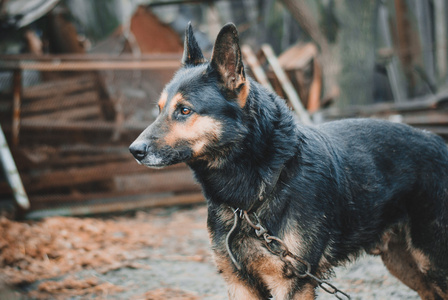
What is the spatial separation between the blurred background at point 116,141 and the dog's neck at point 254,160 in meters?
1.31

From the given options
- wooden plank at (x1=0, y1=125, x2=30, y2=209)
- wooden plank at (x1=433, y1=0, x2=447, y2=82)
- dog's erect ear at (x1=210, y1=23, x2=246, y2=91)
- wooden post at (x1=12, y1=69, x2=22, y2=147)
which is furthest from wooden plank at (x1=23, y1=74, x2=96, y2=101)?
wooden plank at (x1=433, y1=0, x2=447, y2=82)

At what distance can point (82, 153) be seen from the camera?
607 centimetres

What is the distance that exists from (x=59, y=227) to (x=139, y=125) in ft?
6.41

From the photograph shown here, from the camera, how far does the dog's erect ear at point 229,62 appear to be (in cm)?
235

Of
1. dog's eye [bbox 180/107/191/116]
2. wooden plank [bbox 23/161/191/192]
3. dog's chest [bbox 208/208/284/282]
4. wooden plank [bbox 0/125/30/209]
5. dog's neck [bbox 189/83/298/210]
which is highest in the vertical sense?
dog's eye [bbox 180/107/191/116]

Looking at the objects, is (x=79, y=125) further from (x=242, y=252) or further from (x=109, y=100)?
(x=242, y=252)

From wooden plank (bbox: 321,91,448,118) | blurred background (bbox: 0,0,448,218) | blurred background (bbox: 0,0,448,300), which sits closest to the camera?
blurred background (bbox: 0,0,448,300)

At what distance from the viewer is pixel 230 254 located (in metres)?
2.24

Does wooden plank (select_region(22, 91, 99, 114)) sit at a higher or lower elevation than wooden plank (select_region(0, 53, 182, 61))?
lower

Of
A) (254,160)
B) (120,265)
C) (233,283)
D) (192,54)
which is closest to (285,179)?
(254,160)

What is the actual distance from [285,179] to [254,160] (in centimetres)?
21

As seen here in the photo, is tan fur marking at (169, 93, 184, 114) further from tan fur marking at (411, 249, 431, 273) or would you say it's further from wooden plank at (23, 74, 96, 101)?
wooden plank at (23, 74, 96, 101)

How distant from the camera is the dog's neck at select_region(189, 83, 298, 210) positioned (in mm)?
2324

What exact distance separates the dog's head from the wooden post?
13.0ft
